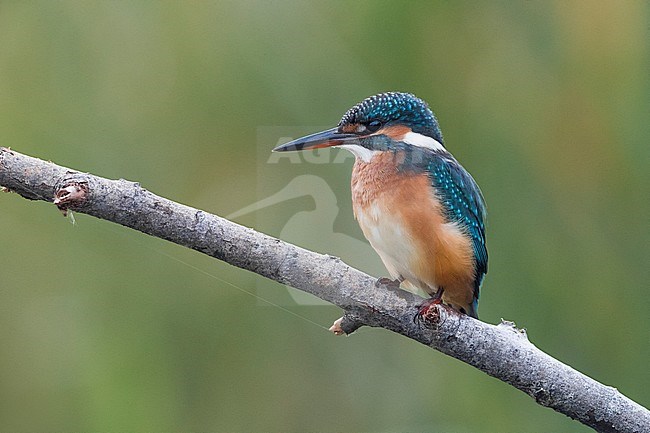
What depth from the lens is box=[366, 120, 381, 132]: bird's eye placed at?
1346 mm

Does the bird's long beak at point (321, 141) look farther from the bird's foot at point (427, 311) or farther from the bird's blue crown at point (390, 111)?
the bird's foot at point (427, 311)

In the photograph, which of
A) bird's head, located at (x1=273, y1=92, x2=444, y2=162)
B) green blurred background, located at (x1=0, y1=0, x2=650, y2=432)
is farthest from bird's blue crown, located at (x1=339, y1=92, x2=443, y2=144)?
green blurred background, located at (x1=0, y1=0, x2=650, y2=432)

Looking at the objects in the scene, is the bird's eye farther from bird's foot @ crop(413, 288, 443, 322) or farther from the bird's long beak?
bird's foot @ crop(413, 288, 443, 322)

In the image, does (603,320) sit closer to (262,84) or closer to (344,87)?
(344,87)

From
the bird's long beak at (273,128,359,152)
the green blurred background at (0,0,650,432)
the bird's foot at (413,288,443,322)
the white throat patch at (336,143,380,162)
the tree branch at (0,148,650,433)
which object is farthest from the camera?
the green blurred background at (0,0,650,432)

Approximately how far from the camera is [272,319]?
1810 mm

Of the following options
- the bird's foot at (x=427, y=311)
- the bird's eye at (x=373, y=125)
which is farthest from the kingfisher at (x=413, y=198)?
the bird's foot at (x=427, y=311)

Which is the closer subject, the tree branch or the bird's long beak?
the tree branch

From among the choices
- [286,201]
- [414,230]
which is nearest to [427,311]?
[414,230]

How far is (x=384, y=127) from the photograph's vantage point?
1.36 metres

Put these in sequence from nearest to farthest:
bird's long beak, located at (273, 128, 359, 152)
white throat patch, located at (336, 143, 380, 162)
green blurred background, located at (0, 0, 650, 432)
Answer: bird's long beak, located at (273, 128, 359, 152)
white throat patch, located at (336, 143, 380, 162)
green blurred background, located at (0, 0, 650, 432)

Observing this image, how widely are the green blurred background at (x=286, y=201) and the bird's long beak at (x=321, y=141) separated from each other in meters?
0.33

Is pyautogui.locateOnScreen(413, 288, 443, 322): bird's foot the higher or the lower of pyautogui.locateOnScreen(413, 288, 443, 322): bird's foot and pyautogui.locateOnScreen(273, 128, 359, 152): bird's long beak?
the lower

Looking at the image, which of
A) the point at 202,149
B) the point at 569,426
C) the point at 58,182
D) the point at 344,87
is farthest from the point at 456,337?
the point at 202,149
